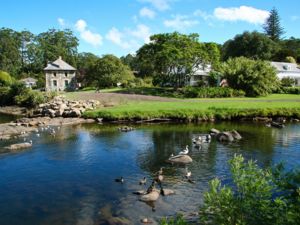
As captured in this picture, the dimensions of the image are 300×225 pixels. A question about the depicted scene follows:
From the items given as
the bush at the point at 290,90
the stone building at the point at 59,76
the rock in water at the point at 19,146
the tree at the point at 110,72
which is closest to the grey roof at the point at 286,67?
the bush at the point at 290,90

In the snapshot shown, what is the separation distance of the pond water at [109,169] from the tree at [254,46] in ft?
272

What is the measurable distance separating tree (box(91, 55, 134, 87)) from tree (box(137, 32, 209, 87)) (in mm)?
15394

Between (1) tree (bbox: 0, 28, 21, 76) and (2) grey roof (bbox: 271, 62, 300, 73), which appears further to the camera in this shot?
→ (1) tree (bbox: 0, 28, 21, 76)

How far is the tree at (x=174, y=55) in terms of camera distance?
72.2 metres

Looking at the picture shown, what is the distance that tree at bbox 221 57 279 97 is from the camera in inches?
2852

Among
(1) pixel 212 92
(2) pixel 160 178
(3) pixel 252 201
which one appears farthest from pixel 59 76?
(3) pixel 252 201

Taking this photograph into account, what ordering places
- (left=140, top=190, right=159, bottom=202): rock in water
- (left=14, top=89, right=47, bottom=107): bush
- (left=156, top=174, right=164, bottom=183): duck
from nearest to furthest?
(left=140, top=190, right=159, bottom=202): rock in water
(left=156, top=174, right=164, bottom=183): duck
(left=14, top=89, right=47, bottom=107): bush

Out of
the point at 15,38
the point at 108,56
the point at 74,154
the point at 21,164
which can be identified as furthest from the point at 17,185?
the point at 15,38

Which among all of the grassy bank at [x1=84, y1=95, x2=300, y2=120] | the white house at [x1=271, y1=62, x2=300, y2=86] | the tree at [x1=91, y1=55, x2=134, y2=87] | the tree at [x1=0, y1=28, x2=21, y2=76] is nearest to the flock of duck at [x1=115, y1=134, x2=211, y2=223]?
the grassy bank at [x1=84, y1=95, x2=300, y2=120]

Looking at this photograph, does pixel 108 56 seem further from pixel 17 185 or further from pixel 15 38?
pixel 17 185

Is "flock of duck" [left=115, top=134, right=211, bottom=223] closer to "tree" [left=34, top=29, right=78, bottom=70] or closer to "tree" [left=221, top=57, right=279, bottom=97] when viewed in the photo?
"tree" [left=221, top=57, right=279, bottom=97]

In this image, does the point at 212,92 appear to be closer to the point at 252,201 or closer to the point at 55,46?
the point at 252,201

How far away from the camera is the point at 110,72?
307 ft

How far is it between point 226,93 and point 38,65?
277 ft
